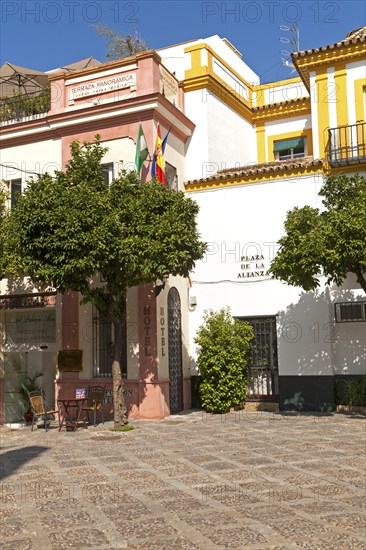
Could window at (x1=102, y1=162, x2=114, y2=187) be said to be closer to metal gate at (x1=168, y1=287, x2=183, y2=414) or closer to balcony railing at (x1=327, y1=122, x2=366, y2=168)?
metal gate at (x1=168, y1=287, x2=183, y2=414)

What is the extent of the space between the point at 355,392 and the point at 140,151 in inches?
294

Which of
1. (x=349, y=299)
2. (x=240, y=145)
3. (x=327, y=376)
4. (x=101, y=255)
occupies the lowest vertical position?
(x=327, y=376)

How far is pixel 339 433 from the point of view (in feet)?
35.2

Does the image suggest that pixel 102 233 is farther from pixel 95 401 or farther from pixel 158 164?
pixel 95 401

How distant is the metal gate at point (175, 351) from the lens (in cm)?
1398

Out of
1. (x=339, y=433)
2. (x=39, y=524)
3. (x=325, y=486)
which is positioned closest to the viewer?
(x=39, y=524)

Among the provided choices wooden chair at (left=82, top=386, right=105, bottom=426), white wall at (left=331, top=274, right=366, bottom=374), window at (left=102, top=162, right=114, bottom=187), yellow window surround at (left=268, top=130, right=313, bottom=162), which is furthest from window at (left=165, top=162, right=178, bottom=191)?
wooden chair at (left=82, top=386, right=105, bottom=426)

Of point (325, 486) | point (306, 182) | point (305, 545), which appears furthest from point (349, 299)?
point (305, 545)

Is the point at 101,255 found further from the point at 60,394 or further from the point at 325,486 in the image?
the point at 325,486

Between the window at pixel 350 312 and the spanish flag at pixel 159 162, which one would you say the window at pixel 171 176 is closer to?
the spanish flag at pixel 159 162

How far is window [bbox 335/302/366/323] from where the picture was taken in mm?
13336

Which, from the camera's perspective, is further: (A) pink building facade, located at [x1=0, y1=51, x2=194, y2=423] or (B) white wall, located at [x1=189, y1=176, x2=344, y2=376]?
(B) white wall, located at [x1=189, y1=176, x2=344, y2=376]

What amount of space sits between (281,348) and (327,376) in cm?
125

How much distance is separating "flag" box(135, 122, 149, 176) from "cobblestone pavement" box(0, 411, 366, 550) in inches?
234
